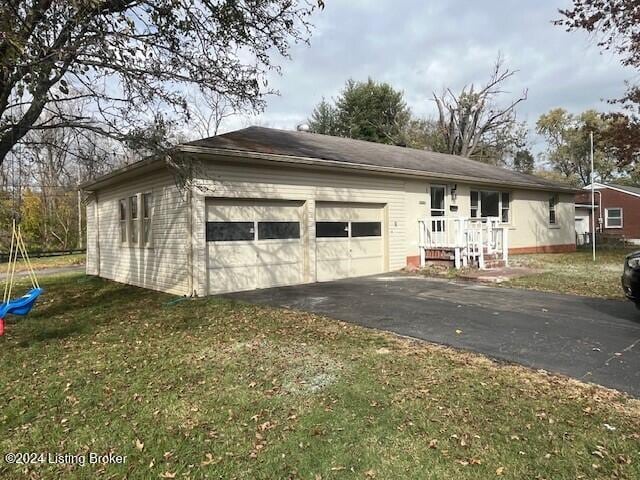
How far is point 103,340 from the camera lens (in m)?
6.24

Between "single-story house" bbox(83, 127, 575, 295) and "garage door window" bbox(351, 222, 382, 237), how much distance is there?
0.03 meters

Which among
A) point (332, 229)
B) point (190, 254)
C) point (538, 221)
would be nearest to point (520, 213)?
point (538, 221)

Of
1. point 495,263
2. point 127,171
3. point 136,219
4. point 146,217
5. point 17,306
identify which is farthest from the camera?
point 495,263

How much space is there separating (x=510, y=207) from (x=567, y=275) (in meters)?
6.73

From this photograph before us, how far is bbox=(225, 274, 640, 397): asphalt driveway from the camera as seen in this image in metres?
4.72

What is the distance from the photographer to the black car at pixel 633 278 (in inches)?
232

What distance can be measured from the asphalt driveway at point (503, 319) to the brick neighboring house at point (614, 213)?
84.5ft

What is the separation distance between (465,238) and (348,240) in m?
3.45

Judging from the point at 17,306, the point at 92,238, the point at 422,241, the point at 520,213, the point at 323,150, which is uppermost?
the point at 323,150

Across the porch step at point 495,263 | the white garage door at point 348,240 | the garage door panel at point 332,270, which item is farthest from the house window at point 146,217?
the porch step at point 495,263

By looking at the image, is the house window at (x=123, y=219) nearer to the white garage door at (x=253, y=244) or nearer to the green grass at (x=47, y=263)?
the white garage door at (x=253, y=244)

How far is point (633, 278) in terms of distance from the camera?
5.96 meters

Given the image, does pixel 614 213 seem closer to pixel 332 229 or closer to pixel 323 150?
pixel 323 150

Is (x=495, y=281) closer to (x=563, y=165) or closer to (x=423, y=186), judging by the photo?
(x=423, y=186)
